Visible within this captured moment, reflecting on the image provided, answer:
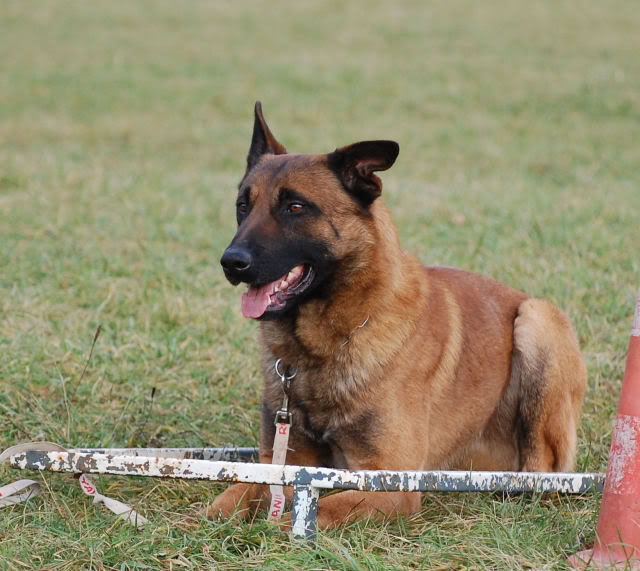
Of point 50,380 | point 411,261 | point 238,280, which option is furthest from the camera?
point 50,380

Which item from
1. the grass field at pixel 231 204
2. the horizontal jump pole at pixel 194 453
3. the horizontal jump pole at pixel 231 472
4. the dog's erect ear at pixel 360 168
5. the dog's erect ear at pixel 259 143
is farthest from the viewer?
the dog's erect ear at pixel 259 143

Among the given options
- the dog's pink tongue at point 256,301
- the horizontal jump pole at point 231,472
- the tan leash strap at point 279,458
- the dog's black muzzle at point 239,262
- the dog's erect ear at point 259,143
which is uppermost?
the dog's erect ear at point 259,143

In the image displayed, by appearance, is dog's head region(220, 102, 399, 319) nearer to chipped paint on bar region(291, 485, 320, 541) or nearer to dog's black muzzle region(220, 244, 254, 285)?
dog's black muzzle region(220, 244, 254, 285)

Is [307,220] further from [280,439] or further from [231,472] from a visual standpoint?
[231,472]

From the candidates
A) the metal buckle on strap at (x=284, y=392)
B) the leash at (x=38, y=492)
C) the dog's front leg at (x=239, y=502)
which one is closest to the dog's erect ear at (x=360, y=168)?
the metal buckle on strap at (x=284, y=392)

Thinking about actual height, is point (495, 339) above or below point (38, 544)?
above

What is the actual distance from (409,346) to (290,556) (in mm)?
1026

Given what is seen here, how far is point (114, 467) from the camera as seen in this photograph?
3068 mm

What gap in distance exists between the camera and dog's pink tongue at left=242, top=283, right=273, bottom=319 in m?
3.42

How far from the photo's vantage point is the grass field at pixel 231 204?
3.36m

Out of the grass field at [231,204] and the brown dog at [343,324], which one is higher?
the brown dog at [343,324]

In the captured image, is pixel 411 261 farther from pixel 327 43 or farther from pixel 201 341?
pixel 327 43

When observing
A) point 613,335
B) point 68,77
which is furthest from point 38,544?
point 68,77

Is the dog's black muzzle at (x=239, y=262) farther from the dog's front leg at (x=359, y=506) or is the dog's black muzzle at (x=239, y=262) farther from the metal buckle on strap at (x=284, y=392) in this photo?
the dog's front leg at (x=359, y=506)
